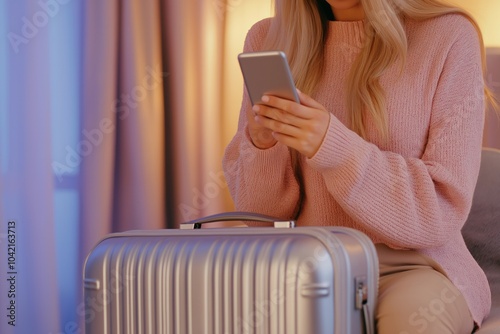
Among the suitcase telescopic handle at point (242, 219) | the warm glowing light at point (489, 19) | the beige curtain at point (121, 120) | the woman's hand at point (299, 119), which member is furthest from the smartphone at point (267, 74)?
the warm glowing light at point (489, 19)

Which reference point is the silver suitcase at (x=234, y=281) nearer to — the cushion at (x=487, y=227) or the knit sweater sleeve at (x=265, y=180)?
the knit sweater sleeve at (x=265, y=180)

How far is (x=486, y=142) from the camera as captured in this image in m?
1.93

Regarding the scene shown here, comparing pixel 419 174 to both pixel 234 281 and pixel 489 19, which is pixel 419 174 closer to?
pixel 234 281

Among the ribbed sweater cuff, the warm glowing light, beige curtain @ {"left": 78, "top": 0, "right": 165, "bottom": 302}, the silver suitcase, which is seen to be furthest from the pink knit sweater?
the warm glowing light

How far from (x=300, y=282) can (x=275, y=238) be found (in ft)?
0.21

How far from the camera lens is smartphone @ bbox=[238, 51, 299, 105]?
0.91 m

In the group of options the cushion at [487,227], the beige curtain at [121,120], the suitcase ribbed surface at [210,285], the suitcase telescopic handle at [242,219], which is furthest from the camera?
the beige curtain at [121,120]

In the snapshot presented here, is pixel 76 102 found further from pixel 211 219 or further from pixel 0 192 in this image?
pixel 211 219

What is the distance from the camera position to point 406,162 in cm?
109

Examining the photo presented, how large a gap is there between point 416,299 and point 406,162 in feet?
0.75

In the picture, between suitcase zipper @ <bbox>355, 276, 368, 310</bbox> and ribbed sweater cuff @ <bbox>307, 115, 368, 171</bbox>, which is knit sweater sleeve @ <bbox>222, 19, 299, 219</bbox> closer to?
ribbed sweater cuff @ <bbox>307, 115, 368, 171</bbox>

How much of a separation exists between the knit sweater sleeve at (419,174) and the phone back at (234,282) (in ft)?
0.40

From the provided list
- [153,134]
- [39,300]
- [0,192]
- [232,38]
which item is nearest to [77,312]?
[39,300]

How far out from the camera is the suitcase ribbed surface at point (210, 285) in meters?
0.85
